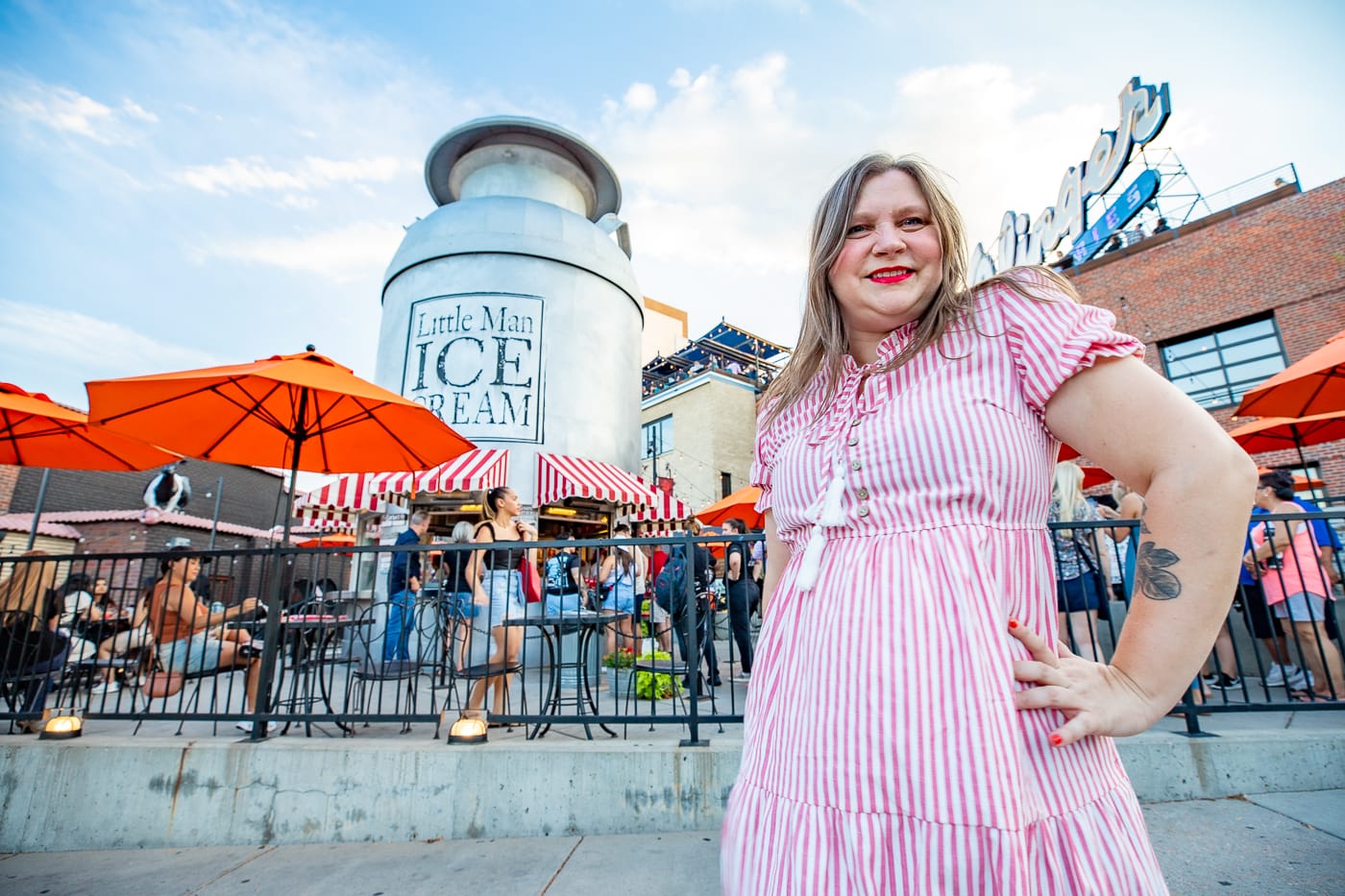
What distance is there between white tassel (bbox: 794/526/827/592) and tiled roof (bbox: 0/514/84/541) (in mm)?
22573

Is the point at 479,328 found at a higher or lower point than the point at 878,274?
higher

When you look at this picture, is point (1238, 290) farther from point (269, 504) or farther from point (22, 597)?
point (269, 504)

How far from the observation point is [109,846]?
3.83 metres

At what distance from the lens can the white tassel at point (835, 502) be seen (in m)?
1.08

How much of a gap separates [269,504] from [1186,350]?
121 feet

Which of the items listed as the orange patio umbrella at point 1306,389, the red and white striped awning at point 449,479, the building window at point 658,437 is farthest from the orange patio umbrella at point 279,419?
the building window at point 658,437

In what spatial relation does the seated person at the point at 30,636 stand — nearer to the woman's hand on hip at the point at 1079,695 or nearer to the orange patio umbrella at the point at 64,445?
the orange patio umbrella at the point at 64,445

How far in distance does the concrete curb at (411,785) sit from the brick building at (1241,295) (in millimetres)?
14122

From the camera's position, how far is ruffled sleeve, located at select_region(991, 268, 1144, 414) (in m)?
0.96

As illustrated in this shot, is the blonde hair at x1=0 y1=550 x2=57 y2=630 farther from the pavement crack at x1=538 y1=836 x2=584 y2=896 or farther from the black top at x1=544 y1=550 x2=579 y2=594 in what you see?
the pavement crack at x1=538 y1=836 x2=584 y2=896

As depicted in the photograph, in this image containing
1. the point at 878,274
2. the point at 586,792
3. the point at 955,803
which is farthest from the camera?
the point at 586,792

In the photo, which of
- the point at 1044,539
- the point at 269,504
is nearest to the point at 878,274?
the point at 1044,539

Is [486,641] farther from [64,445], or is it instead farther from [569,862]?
[64,445]

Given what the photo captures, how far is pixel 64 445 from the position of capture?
682cm
